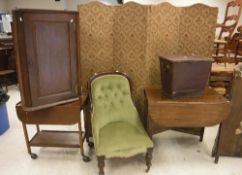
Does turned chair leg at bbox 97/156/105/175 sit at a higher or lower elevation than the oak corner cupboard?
lower

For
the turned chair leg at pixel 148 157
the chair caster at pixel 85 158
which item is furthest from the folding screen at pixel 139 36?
the chair caster at pixel 85 158

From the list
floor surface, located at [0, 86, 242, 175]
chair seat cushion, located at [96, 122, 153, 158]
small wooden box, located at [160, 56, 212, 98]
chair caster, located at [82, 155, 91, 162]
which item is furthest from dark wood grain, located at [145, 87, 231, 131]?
chair caster, located at [82, 155, 91, 162]

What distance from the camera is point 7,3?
5.88 metres

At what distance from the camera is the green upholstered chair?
6.70 ft

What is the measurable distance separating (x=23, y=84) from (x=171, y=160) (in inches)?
68.8

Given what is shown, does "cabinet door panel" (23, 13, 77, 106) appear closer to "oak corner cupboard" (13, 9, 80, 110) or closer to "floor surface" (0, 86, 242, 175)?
"oak corner cupboard" (13, 9, 80, 110)

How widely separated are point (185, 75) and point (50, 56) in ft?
4.27

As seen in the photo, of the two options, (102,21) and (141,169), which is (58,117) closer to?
(141,169)

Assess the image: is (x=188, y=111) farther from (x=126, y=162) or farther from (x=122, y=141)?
(x=126, y=162)

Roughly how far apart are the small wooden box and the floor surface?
0.78m

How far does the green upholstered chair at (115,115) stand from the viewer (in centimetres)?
204

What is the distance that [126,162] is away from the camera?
7.60 ft

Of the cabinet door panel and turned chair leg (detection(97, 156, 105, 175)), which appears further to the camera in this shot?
turned chair leg (detection(97, 156, 105, 175))

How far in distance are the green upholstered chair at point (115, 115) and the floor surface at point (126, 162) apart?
0.73 ft
